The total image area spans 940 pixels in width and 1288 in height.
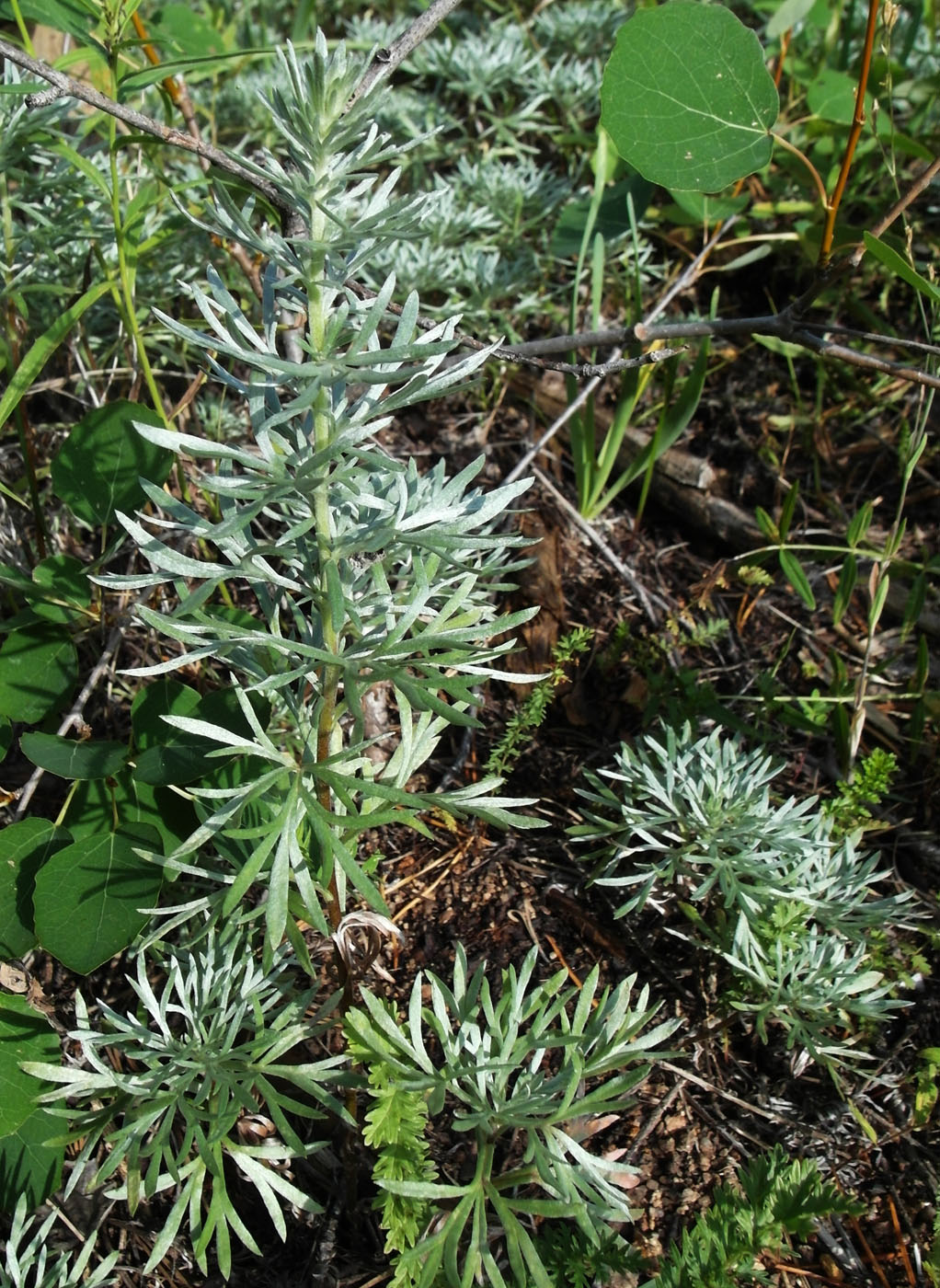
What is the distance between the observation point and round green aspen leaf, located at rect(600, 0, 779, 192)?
1728mm

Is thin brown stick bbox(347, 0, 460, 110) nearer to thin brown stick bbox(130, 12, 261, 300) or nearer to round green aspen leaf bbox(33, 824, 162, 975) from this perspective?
thin brown stick bbox(130, 12, 261, 300)

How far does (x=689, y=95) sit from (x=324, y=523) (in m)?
1.12

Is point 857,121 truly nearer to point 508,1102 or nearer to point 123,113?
point 123,113

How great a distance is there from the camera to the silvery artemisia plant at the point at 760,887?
1633 millimetres

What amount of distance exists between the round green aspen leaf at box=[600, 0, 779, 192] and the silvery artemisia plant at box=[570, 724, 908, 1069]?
0.98 m

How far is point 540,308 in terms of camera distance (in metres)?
2.73

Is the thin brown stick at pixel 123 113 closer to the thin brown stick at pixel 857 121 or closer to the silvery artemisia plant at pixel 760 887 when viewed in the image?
the thin brown stick at pixel 857 121

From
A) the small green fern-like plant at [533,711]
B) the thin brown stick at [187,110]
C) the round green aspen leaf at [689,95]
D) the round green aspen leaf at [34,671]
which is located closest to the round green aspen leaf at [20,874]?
the round green aspen leaf at [34,671]

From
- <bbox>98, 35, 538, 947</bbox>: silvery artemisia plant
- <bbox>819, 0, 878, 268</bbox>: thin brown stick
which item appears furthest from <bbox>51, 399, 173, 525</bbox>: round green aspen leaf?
<bbox>819, 0, 878, 268</bbox>: thin brown stick

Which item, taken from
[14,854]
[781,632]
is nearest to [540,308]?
[781,632]

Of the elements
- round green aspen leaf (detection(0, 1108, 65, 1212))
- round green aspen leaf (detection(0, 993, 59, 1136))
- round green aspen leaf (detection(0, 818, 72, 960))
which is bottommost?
round green aspen leaf (detection(0, 1108, 65, 1212))

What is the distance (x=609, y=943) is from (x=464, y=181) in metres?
2.20

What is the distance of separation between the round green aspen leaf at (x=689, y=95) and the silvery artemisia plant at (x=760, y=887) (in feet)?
3.22

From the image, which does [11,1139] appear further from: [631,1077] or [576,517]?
[576,517]
